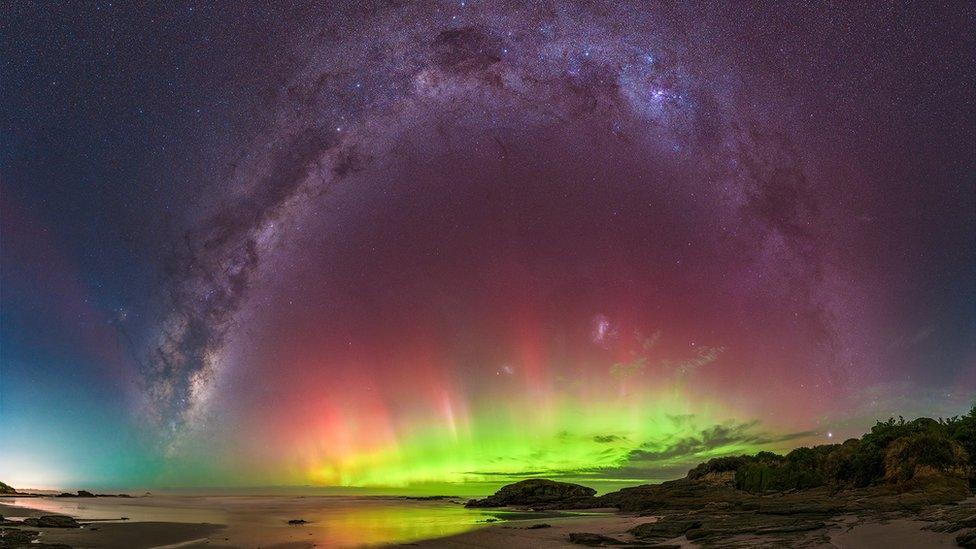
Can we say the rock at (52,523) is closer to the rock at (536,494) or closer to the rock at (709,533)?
the rock at (709,533)

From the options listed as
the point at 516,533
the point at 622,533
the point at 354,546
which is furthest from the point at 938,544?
the point at 354,546

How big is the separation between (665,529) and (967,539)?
12.4 metres

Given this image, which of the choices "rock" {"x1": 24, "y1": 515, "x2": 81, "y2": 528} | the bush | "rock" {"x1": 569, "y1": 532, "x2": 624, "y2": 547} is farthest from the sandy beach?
the bush

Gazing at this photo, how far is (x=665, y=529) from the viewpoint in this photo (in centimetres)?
2408

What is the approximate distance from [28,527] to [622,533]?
31.4 metres

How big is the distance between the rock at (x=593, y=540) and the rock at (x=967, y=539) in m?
10.9

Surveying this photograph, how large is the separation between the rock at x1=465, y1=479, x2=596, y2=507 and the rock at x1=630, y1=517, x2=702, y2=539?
37346 mm

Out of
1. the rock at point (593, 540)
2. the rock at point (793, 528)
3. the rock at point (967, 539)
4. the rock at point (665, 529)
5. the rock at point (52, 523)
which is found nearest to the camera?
the rock at point (967, 539)

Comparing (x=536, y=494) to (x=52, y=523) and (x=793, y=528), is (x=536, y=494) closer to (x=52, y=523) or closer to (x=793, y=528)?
(x=52, y=523)

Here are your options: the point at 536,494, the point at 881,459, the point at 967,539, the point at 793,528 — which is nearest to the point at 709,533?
the point at 793,528

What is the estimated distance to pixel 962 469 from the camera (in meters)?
27.7

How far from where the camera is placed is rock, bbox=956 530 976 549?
13.0 metres

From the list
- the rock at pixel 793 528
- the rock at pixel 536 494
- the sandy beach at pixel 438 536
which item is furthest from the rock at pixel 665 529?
the rock at pixel 536 494

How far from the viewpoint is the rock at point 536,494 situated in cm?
6275
